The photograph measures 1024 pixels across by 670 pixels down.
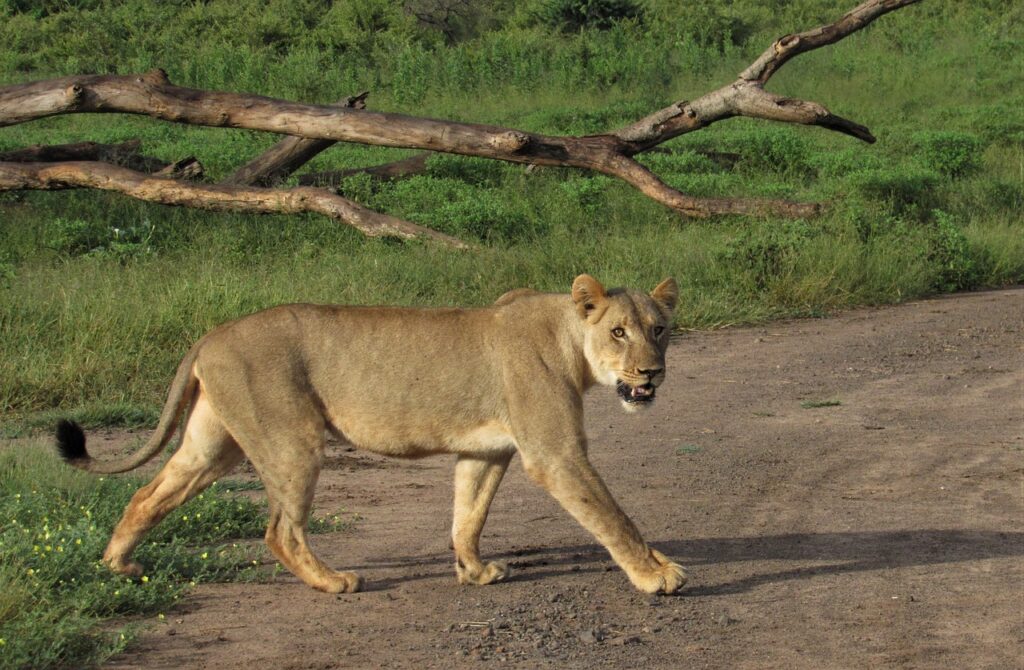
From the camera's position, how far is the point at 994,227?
1281 cm

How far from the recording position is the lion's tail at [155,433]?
4.64 m

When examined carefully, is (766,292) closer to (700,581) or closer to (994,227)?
(994,227)

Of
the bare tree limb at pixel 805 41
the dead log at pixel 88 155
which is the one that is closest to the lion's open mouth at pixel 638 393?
the bare tree limb at pixel 805 41

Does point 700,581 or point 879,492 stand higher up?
point 700,581

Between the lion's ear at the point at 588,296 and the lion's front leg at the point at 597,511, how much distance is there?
1.54 ft

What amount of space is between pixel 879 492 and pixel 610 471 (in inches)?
46.9

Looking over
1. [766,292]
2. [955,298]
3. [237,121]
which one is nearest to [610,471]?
[766,292]

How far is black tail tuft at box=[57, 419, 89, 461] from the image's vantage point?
4688 millimetres

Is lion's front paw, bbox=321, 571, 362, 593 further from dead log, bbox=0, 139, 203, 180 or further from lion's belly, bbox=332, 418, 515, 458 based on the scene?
dead log, bbox=0, 139, 203, 180

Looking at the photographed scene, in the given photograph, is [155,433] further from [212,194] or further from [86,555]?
[212,194]

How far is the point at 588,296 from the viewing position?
4750mm

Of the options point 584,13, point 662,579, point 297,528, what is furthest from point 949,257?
point 584,13

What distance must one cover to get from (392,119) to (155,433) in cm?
604

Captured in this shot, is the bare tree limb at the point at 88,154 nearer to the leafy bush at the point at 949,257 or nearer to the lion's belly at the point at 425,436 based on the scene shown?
the leafy bush at the point at 949,257
